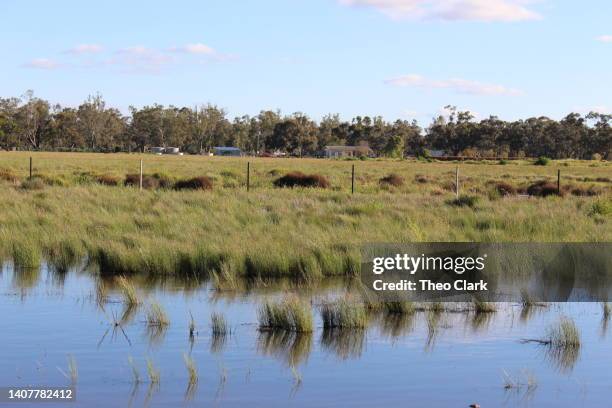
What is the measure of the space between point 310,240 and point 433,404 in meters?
10.3

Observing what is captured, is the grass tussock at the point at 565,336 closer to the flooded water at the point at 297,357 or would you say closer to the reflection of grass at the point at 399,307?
the flooded water at the point at 297,357

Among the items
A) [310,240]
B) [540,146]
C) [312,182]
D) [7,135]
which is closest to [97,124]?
[7,135]

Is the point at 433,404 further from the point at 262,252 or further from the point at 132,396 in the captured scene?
the point at 262,252

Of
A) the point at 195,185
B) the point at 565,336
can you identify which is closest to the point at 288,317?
the point at 565,336

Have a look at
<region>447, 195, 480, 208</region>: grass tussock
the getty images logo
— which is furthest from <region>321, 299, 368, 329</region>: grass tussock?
<region>447, 195, 480, 208</region>: grass tussock

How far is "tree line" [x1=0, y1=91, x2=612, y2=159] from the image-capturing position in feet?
550

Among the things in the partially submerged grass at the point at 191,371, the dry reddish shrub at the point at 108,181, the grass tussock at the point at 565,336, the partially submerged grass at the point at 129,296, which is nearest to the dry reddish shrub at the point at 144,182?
the dry reddish shrub at the point at 108,181

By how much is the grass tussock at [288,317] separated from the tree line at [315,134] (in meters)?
142

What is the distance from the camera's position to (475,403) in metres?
9.02

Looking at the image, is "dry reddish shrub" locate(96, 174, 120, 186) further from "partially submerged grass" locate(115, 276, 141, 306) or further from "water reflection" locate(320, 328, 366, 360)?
"water reflection" locate(320, 328, 366, 360)

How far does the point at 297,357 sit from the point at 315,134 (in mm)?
A: 183668

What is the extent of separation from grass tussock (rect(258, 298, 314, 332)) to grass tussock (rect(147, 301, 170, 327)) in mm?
1217

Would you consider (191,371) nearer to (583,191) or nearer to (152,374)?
(152,374)

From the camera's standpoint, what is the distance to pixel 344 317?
12469 millimetres
